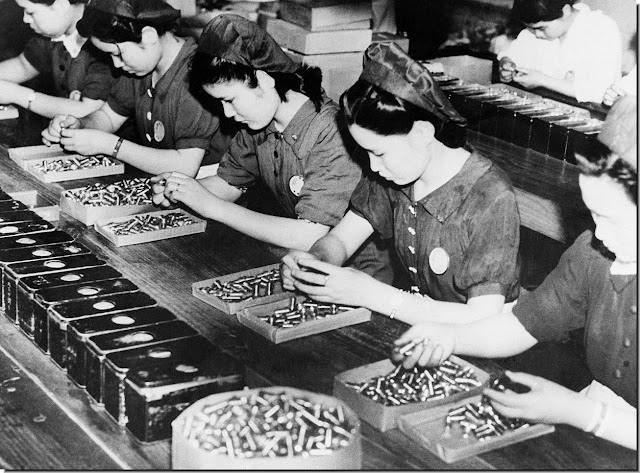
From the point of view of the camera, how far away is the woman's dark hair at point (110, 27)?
4047mm

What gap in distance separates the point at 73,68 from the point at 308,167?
2175 millimetres

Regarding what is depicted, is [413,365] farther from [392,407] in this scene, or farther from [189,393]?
[189,393]

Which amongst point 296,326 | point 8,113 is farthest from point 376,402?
point 8,113

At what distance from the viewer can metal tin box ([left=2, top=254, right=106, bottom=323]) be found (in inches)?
108

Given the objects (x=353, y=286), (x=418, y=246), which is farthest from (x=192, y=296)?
(x=418, y=246)

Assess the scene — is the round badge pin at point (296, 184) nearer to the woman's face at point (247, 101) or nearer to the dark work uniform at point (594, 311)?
the woman's face at point (247, 101)

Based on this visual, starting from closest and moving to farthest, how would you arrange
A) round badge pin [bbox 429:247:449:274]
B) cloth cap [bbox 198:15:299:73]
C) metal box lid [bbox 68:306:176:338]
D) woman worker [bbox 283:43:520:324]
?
metal box lid [bbox 68:306:176:338]
woman worker [bbox 283:43:520:324]
round badge pin [bbox 429:247:449:274]
cloth cap [bbox 198:15:299:73]

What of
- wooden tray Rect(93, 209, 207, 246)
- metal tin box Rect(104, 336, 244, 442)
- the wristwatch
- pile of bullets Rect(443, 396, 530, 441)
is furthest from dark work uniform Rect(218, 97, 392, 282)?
the wristwatch

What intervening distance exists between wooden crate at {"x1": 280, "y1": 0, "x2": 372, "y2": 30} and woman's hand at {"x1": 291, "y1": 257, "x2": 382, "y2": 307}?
3.62 m

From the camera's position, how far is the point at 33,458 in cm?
203

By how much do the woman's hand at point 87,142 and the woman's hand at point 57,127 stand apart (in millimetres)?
98

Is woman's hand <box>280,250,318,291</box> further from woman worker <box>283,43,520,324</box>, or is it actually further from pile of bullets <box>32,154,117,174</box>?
pile of bullets <box>32,154,117,174</box>

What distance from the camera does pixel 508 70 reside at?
541cm

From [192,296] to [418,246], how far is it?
2.49 ft
